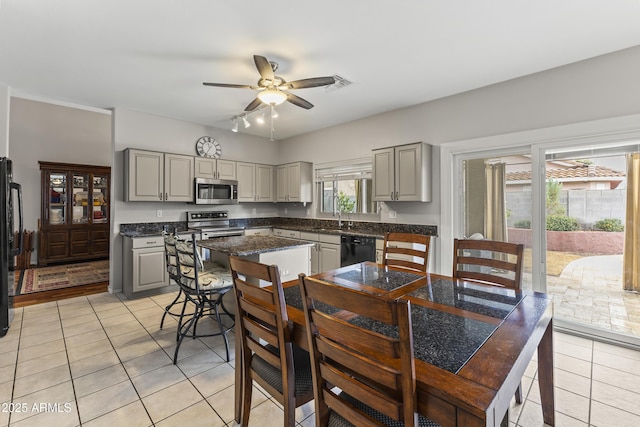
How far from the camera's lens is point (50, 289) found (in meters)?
4.38

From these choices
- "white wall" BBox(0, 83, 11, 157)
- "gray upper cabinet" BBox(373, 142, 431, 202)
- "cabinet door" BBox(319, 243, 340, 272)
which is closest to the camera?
"white wall" BBox(0, 83, 11, 157)

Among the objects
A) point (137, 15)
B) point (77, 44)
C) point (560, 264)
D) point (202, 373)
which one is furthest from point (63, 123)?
point (560, 264)

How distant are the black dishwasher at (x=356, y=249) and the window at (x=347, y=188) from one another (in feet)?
2.74

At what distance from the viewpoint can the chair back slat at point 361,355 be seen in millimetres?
851

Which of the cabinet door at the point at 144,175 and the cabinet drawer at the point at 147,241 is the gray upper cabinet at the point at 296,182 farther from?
the cabinet drawer at the point at 147,241

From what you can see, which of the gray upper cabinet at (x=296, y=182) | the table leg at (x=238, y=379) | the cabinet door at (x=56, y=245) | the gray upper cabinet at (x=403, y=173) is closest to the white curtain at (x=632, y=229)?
the gray upper cabinet at (x=403, y=173)

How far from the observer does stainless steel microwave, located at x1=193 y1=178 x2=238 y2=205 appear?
4758 mm

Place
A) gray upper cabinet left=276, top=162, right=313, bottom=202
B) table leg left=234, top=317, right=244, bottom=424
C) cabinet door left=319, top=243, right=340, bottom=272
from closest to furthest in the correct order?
table leg left=234, top=317, right=244, bottom=424 < cabinet door left=319, top=243, right=340, bottom=272 < gray upper cabinet left=276, top=162, right=313, bottom=202

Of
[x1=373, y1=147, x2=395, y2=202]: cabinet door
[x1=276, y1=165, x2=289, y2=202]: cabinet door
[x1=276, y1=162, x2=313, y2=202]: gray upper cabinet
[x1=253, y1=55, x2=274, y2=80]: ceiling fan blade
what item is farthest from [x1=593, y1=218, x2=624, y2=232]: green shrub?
[x1=276, y1=165, x2=289, y2=202]: cabinet door

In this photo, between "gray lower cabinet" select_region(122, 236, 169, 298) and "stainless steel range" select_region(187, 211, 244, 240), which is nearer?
"gray lower cabinet" select_region(122, 236, 169, 298)

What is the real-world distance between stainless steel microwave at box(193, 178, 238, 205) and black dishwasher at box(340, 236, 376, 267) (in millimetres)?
2177

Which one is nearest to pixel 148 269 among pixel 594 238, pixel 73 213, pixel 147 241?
pixel 147 241

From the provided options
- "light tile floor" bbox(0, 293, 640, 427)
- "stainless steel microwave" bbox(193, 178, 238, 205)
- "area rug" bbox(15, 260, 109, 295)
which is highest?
"stainless steel microwave" bbox(193, 178, 238, 205)

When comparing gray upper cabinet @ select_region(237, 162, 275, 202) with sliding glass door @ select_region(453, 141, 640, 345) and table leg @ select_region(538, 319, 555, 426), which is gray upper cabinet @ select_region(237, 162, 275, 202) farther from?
table leg @ select_region(538, 319, 555, 426)
